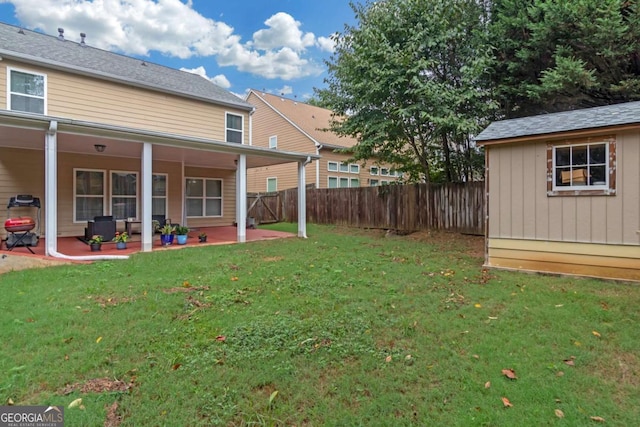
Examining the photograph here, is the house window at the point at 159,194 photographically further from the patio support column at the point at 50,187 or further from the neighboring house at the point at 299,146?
the neighboring house at the point at 299,146

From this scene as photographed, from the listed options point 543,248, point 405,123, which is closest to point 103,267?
point 543,248

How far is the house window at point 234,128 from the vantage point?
1262 centimetres

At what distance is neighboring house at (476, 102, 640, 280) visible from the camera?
5.18 meters

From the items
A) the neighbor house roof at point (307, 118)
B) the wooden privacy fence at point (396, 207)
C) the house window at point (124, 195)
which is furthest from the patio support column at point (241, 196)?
the neighbor house roof at point (307, 118)

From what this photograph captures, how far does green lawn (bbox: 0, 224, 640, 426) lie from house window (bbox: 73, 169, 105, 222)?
4.89 metres

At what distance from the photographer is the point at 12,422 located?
86.5 inches

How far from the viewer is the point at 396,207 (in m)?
12.3

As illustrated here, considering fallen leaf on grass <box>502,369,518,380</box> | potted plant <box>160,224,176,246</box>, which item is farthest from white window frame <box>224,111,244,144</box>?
fallen leaf on grass <box>502,369,518,380</box>

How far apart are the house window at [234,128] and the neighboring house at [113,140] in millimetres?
37

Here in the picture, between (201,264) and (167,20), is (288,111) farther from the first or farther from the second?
(201,264)

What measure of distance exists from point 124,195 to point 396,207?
29.1 ft

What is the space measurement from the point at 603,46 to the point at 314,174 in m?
12.5

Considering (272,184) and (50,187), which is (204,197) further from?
(272,184)

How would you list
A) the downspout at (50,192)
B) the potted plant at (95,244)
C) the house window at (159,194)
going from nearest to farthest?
the downspout at (50,192), the potted plant at (95,244), the house window at (159,194)
